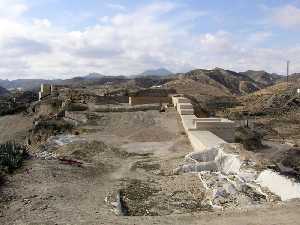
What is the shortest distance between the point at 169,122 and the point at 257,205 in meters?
11.1

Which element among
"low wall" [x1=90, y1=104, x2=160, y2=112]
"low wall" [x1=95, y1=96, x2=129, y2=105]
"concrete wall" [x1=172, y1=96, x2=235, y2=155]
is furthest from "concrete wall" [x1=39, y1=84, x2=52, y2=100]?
"concrete wall" [x1=172, y1=96, x2=235, y2=155]

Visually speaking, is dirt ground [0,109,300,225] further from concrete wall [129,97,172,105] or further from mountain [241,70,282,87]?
mountain [241,70,282,87]

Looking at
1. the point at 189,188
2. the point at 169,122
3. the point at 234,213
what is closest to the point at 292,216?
the point at 234,213

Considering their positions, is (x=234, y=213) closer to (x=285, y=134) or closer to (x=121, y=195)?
(x=121, y=195)

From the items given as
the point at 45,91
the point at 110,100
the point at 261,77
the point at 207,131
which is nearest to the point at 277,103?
the point at 45,91

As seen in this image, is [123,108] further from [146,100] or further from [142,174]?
[142,174]

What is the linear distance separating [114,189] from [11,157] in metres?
2.87

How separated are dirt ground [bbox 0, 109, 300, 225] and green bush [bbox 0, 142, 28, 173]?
0.76 ft

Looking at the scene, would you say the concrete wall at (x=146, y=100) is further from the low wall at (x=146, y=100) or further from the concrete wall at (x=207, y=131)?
the concrete wall at (x=207, y=131)

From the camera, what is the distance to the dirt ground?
271 inches

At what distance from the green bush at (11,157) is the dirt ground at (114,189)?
0.23 meters

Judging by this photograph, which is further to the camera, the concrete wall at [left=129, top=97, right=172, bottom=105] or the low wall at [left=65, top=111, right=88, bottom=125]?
the concrete wall at [left=129, top=97, right=172, bottom=105]

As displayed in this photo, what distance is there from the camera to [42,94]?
115 feet

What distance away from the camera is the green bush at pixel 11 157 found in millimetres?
10359
